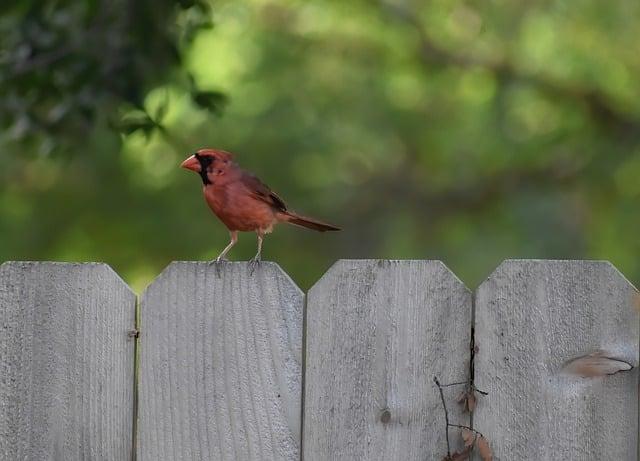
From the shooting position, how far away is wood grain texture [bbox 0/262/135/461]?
2711 millimetres

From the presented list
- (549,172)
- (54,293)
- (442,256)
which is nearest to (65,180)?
(442,256)

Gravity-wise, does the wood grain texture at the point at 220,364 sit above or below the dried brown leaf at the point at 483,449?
above

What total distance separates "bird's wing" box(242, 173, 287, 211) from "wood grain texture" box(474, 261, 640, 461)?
0.67 metres

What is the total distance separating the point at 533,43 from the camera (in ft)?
32.0

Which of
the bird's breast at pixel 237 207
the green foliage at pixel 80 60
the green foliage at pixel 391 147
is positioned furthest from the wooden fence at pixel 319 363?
the green foliage at pixel 391 147

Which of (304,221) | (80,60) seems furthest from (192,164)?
(80,60)

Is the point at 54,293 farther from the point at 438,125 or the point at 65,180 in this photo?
the point at 438,125

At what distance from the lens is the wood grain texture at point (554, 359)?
2508mm

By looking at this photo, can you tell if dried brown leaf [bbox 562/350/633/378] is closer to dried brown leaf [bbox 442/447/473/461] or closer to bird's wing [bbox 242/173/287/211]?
dried brown leaf [bbox 442/447/473/461]

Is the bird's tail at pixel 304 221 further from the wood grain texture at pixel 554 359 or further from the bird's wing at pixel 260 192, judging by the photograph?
the wood grain texture at pixel 554 359

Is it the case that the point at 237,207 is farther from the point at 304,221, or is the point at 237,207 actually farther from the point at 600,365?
the point at 600,365

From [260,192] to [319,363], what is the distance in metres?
0.54

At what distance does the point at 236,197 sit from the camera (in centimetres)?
291

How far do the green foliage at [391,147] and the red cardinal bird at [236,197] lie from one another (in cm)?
446
